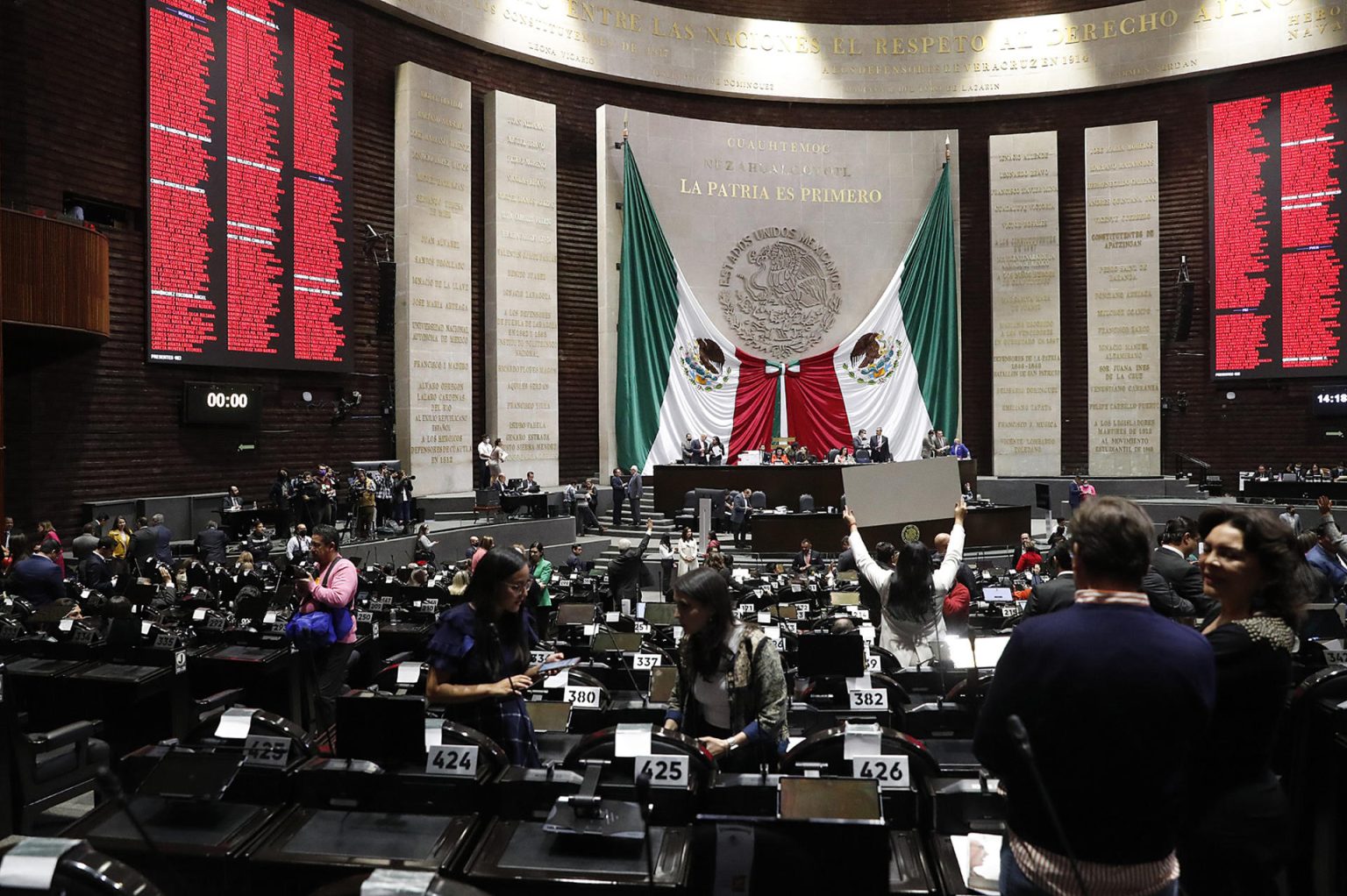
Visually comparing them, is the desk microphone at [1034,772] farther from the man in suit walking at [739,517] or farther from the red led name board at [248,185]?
the red led name board at [248,185]

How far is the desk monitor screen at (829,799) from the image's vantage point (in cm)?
212

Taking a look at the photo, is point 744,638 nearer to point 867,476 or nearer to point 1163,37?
point 867,476

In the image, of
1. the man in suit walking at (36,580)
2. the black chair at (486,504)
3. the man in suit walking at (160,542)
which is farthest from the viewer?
the black chair at (486,504)

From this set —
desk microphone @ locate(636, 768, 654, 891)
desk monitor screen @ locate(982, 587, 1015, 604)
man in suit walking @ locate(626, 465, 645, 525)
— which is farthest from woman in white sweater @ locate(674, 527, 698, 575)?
desk microphone @ locate(636, 768, 654, 891)

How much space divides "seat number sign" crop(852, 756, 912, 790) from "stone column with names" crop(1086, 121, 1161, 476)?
20.6 metres

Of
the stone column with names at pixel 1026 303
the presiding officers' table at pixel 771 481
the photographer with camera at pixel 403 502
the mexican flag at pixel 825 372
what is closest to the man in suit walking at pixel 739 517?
the presiding officers' table at pixel 771 481

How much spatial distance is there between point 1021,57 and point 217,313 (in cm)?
1822

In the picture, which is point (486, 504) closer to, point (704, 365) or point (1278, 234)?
point (704, 365)

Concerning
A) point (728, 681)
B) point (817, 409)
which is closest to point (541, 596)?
point (728, 681)

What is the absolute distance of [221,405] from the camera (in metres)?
14.9

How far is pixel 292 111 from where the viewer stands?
51.7 ft

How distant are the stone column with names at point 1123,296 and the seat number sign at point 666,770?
20843 millimetres

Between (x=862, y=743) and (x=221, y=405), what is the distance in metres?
14.6

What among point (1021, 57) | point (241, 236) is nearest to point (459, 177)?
point (241, 236)
